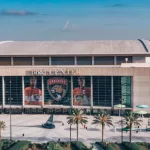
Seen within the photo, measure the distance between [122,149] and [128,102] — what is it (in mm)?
33846

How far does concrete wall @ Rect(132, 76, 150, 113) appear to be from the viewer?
9850cm

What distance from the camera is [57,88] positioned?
104m

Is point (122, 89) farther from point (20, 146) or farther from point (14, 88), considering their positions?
point (20, 146)

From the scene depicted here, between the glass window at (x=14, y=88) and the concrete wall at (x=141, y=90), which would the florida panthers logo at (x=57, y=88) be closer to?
the glass window at (x=14, y=88)

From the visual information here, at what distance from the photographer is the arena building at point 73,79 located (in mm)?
99500

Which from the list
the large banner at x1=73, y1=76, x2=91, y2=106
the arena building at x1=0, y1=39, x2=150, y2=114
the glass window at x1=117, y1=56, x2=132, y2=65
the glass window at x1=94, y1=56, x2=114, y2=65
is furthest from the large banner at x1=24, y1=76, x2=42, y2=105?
the glass window at x1=117, y1=56, x2=132, y2=65

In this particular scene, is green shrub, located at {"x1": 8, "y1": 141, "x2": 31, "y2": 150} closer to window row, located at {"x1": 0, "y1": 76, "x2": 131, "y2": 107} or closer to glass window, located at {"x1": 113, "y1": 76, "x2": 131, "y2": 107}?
window row, located at {"x1": 0, "y1": 76, "x2": 131, "y2": 107}

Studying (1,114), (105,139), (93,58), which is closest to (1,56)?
(1,114)

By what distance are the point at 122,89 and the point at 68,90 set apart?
1385 cm

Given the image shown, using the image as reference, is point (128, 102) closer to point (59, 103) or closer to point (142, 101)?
point (142, 101)

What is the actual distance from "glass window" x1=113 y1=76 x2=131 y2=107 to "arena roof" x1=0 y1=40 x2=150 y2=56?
297 inches

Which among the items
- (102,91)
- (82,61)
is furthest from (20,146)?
(82,61)

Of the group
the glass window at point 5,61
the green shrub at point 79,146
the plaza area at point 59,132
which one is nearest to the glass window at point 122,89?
the plaza area at point 59,132

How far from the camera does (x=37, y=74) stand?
334ft
